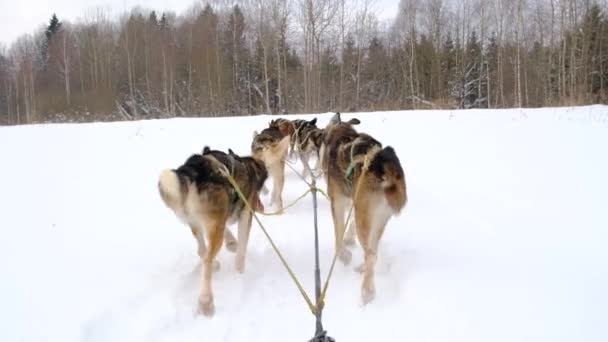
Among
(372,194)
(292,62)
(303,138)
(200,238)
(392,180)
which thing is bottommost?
(200,238)

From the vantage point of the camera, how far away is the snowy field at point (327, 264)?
297 centimetres

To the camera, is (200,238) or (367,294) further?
(200,238)

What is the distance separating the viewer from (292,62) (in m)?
38.1

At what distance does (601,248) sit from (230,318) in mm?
3385

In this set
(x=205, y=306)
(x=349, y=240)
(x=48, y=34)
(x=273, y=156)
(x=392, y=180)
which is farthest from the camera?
(x=48, y=34)

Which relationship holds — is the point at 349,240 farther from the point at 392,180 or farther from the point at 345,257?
the point at 392,180

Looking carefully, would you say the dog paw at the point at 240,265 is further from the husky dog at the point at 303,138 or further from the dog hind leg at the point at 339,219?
the husky dog at the point at 303,138

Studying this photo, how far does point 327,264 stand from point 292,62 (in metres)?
35.7

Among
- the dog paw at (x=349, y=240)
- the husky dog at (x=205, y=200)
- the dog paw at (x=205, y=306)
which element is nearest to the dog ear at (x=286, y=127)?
the dog paw at (x=349, y=240)

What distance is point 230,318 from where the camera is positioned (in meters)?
3.27

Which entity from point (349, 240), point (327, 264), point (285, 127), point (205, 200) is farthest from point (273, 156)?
point (285, 127)

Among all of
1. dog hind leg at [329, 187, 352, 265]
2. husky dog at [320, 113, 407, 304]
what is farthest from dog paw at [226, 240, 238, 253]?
husky dog at [320, 113, 407, 304]

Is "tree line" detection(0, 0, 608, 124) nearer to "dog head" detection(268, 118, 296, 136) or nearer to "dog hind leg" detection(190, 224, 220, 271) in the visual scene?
"dog head" detection(268, 118, 296, 136)

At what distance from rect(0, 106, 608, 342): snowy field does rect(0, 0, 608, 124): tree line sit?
28098 mm
